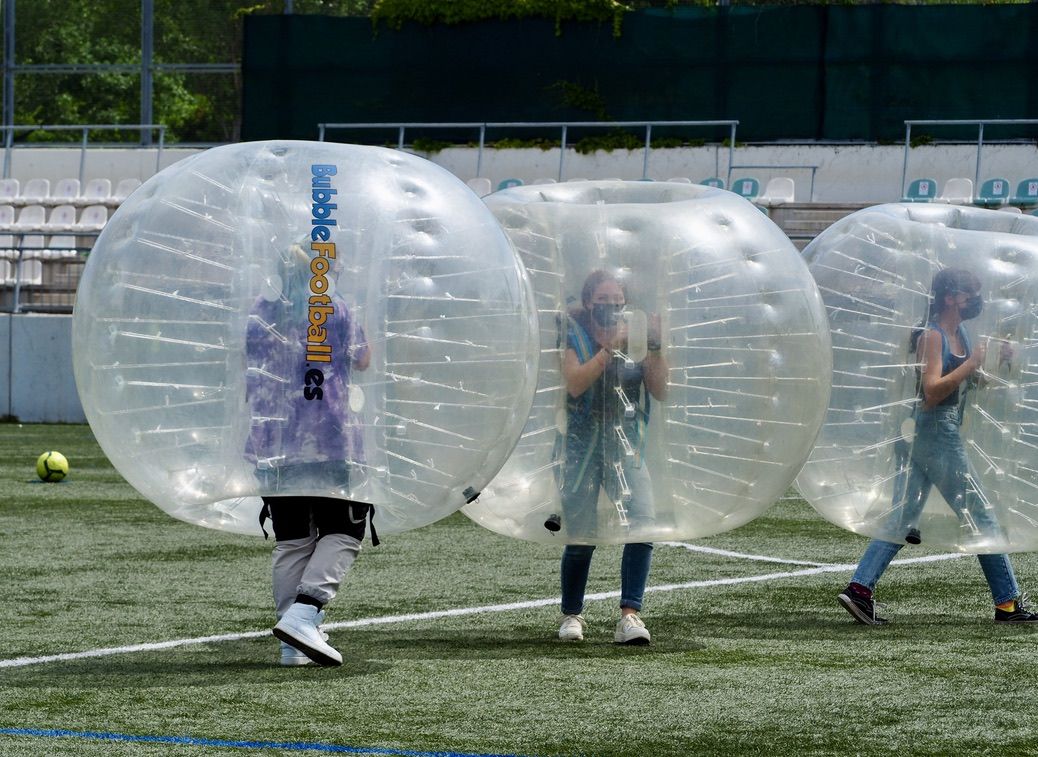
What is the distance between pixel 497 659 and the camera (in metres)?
6.14

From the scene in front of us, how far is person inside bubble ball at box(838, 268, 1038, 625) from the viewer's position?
6543mm

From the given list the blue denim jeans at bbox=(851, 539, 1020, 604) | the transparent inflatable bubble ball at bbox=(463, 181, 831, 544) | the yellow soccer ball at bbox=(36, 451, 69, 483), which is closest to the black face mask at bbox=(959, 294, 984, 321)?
the transparent inflatable bubble ball at bbox=(463, 181, 831, 544)

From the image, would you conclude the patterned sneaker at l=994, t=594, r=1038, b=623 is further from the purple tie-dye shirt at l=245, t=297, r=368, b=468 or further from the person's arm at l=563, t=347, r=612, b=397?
the purple tie-dye shirt at l=245, t=297, r=368, b=468

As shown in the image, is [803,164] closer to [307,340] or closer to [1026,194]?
[1026,194]

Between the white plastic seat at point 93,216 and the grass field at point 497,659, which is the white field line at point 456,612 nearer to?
the grass field at point 497,659

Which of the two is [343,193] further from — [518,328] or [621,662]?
[621,662]

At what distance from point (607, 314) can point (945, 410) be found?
1525mm

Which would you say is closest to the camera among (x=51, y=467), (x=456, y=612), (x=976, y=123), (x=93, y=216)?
(x=456, y=612)

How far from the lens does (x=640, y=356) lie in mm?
5918

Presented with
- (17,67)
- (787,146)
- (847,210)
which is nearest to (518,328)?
(847,210)

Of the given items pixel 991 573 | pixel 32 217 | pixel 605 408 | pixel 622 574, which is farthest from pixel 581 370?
pixel 32 217

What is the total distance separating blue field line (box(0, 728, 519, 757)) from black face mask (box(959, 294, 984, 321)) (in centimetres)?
294

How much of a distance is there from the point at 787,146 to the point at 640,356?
17.1m

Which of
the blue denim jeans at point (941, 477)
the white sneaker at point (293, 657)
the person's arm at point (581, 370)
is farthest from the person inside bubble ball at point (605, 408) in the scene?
the blue denim jeans at point (941, 477)
